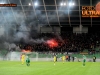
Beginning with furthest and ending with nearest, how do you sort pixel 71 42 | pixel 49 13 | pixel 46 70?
pixel 71 42
pixel 49 13
pixel 46 70

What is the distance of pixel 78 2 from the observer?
5884cm

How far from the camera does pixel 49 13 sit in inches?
2468

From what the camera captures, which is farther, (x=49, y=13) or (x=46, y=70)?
(x=49, y=13)

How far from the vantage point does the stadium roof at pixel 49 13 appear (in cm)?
5966

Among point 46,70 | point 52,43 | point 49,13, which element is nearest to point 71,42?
point 52,43

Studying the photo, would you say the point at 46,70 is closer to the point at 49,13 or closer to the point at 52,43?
the point at 49,13

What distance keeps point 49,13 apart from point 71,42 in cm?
1407

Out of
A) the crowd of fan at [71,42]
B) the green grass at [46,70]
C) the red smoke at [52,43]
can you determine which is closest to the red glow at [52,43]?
the red smoke at [52,43]

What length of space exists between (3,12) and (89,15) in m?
20.5

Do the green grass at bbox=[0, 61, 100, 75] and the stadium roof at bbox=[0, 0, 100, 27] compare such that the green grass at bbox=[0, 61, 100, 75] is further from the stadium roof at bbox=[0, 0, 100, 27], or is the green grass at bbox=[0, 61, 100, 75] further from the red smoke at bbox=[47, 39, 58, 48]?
the red smoke at bbox=[47, 39, 58, 48]

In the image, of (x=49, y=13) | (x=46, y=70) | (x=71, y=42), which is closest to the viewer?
(x=46, y=70)

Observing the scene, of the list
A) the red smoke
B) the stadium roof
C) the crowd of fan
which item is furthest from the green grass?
the red smoke

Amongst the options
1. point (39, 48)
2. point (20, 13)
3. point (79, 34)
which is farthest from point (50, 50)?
point (20, 13)

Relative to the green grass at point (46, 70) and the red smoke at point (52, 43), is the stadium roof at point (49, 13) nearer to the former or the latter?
the red smoke at point (52, 43)
